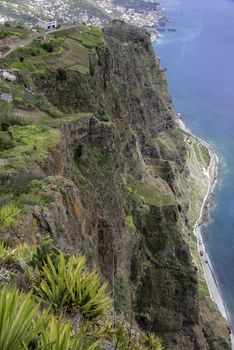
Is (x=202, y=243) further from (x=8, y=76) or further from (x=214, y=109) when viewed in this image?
(x=214, y=109)

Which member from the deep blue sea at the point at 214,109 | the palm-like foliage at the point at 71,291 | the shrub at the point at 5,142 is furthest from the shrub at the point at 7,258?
the deep blue sea at the point at 214,109

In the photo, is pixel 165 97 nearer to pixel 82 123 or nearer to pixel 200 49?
pixel 82 123

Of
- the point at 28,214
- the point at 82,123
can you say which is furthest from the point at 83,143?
the point at 28,214

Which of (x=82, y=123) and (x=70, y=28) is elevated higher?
(x=82, y=123)

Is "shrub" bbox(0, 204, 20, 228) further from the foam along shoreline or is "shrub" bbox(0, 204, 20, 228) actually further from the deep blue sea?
the deep blue sea

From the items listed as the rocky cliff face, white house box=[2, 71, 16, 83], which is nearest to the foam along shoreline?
the rocky cliff face

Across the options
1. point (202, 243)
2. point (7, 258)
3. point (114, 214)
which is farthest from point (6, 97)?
point (202, 243)

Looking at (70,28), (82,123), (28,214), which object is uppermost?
(28,214)
